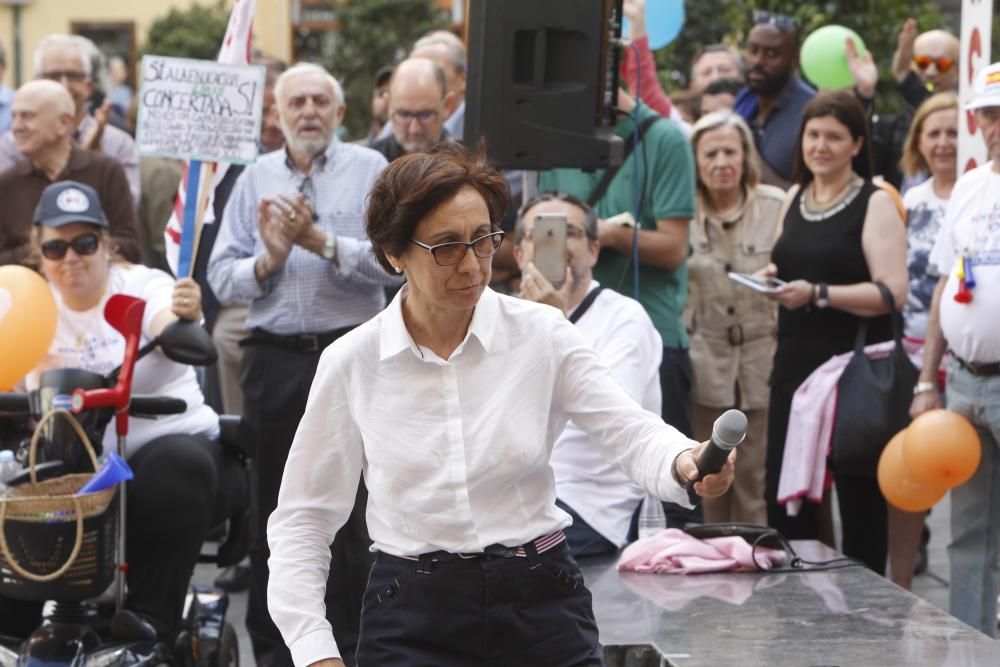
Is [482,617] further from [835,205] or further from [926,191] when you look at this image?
[926,191]

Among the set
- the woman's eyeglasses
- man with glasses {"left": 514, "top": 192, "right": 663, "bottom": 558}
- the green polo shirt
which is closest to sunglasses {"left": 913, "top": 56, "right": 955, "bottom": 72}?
the green polo shirt

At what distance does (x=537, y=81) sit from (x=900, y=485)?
1931 millimetres

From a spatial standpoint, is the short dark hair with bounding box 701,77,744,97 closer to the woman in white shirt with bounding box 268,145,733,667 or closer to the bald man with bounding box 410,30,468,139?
the bald man with bounding box 410,30,468,139

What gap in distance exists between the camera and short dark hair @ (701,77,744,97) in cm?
965

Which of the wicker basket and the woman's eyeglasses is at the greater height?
the woman's eyeglasses

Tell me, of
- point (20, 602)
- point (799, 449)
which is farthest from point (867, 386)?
point (20, 602)

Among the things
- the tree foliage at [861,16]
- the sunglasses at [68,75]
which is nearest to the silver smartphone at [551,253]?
the sunglasses at [68,75]

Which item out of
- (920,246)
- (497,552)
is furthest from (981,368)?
(497,552)

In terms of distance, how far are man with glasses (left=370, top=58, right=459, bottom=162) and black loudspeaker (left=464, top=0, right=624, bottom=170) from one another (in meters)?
1.30

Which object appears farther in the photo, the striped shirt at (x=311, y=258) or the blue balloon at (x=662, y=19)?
the blue balloon at (x=662, y=19)

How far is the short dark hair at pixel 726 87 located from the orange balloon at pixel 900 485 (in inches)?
152

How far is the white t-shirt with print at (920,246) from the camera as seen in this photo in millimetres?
7656

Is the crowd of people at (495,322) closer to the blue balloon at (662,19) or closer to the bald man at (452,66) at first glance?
the bald man at (452,66)

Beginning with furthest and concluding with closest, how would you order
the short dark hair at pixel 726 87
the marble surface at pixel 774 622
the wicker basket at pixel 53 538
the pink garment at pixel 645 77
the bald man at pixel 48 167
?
the short dark hair at pixel 726 87
the bald man at pixel 48 167
the pink garment at pixel 645 77
the wicker basket at pixel 53 538
the marble surface at pixel 774 622
